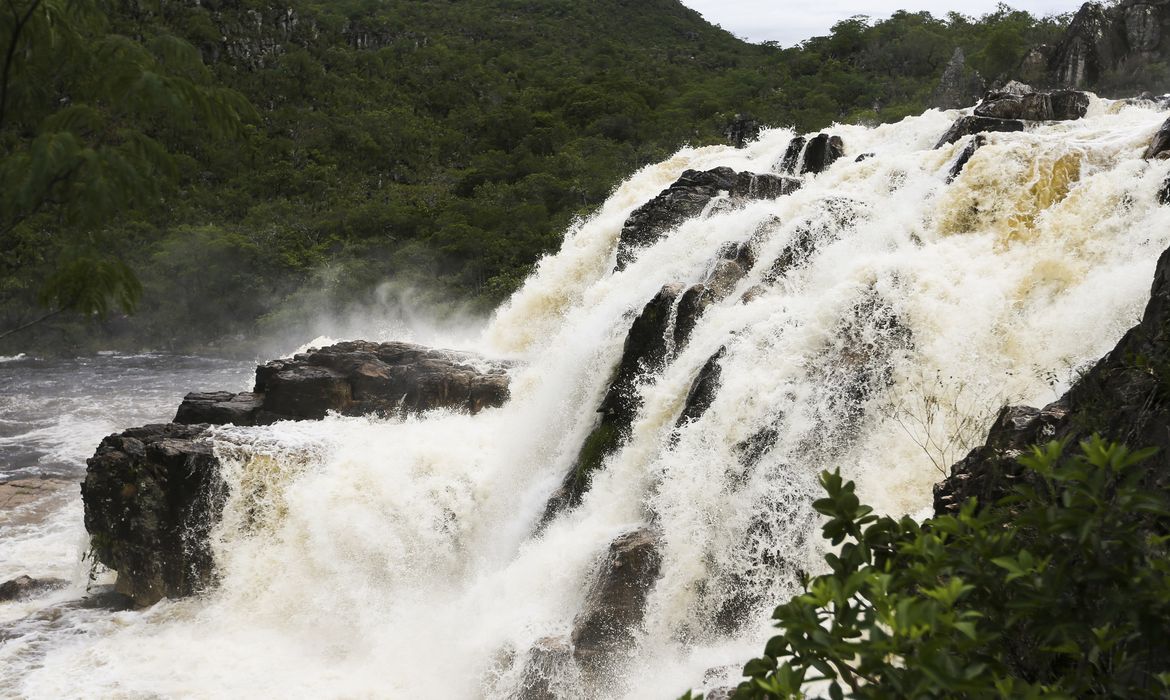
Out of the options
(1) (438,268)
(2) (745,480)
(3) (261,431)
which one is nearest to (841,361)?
(2) (745,480)

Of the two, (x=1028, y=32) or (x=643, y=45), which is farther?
(x=643, y=45)

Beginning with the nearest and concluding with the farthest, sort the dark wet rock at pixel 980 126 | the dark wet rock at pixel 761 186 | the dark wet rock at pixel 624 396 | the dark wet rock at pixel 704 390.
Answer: the dark wet rock at pixel 704 390
the dark wet rock at pixel 624 396
the dark wet rock at pixel 980 126
the dark wet rock at pixel 761 186

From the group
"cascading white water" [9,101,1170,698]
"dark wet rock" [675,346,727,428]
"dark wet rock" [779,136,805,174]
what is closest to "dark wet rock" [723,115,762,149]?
"dark wet rock" [779,136,805,174]

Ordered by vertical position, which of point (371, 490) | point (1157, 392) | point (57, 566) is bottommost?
point (57, 566)

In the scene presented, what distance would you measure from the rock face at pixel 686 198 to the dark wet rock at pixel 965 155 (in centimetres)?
470

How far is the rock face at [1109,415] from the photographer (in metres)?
4.44

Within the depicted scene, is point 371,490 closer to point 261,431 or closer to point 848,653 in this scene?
point 261,431

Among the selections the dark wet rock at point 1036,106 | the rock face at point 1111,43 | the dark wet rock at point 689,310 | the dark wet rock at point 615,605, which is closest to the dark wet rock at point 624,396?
the dark wet rock at point 689,310

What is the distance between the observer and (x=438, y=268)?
3306cm

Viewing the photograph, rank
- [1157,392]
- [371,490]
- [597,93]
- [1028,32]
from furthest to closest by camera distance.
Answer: [597,93] → [1028,32] → [371,490] → [1157,392]

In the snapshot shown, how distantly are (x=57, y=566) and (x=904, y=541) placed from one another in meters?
12.2

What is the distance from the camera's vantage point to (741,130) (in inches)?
1630

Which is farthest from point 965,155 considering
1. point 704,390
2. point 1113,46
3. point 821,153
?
point 1113,46

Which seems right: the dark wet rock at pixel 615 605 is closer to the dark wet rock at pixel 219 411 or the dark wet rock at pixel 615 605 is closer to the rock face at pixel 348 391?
the rock face at pixel 348 391
